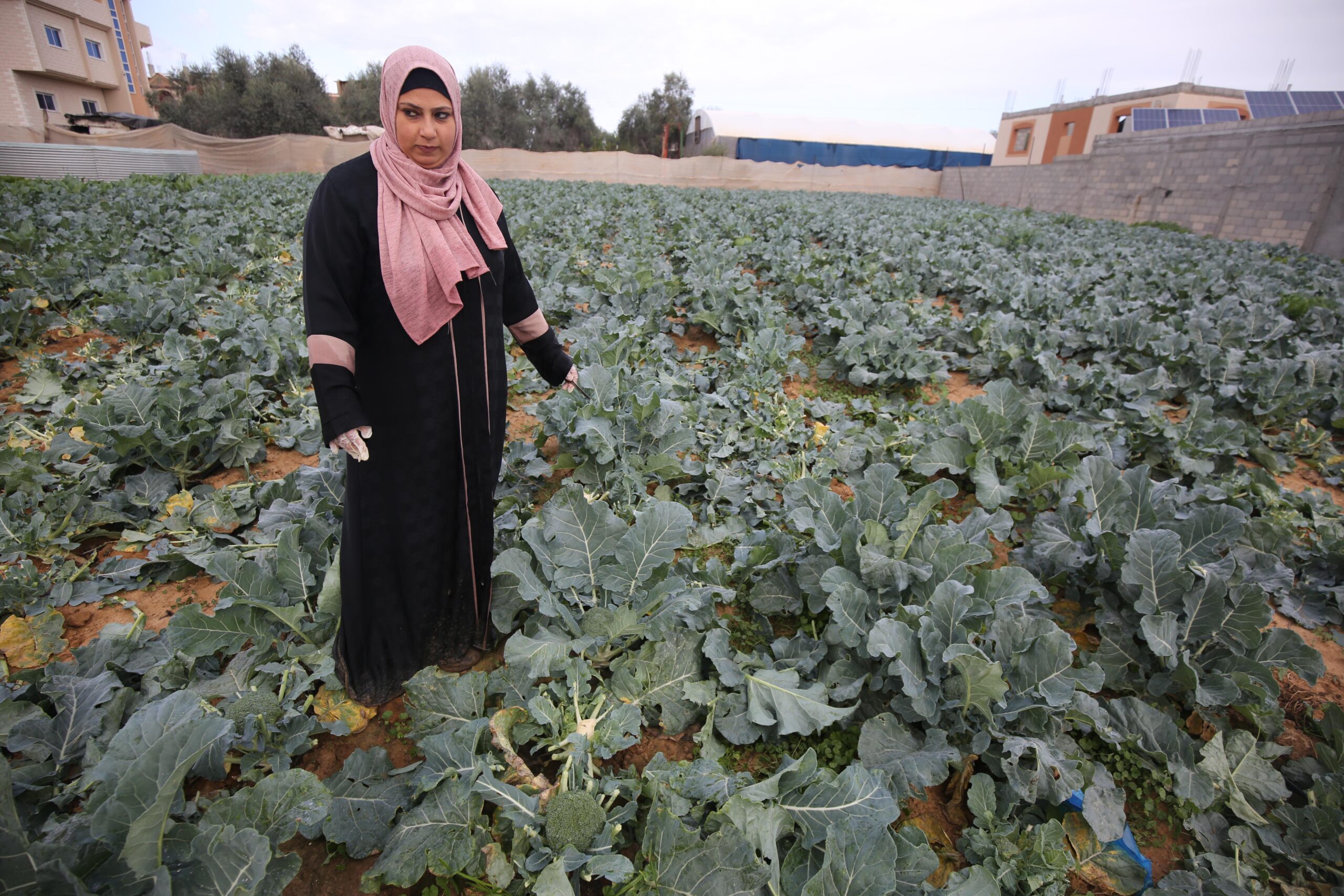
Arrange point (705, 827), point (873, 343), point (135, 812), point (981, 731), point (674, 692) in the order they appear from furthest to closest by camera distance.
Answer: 1. point (873, 343)
2. point (674, 692)
3. point (981, 731)
4. point (705, 827)
5. point (135, 812)

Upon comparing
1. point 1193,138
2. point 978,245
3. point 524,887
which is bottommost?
point 524,887

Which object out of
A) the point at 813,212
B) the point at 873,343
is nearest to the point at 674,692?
the point at 873,343

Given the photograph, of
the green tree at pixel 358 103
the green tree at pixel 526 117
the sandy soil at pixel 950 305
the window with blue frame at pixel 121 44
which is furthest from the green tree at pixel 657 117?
the sandy soil at pixel 950 305

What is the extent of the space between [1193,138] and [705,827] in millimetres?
21565

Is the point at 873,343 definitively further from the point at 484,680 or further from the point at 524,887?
the point at 524,887

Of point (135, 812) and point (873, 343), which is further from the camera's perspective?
point (873, 343)

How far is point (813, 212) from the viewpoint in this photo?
1420cm

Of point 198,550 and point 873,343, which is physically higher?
point 873,343

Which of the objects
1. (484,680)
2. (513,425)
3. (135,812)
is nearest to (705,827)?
(484,680)

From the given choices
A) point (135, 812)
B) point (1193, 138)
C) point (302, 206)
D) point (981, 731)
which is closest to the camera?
point (135, 812)

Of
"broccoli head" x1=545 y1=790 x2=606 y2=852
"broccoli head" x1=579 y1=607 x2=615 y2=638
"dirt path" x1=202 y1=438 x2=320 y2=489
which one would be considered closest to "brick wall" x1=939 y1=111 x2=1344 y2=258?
"broccoli head" x1=579 y1=607 x2=615 y2=638

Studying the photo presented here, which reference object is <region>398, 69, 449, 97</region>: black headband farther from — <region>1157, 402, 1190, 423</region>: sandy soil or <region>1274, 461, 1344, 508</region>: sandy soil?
<region>1157, 402, 1190, 423</region>: sandy soil

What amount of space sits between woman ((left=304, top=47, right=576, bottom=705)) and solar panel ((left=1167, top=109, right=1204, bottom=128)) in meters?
26.0

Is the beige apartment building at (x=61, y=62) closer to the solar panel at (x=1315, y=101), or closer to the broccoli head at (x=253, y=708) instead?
the broccoli head at (x=253, y=708)
